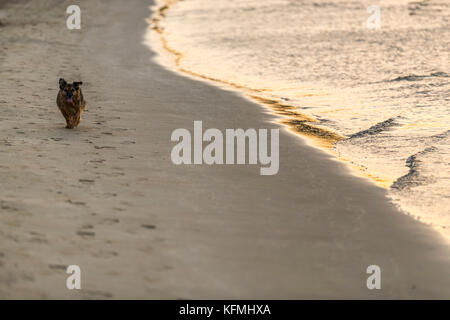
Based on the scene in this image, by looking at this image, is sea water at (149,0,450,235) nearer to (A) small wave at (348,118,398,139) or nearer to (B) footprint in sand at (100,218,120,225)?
(A) small wave at (348,118,398,139)

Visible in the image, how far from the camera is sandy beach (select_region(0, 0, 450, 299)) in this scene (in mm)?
6188

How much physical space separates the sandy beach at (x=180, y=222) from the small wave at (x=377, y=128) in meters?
1.32

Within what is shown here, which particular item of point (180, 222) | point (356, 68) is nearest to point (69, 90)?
point (180, 222)

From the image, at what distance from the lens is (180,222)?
24.6 ft

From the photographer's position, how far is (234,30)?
93.1ft

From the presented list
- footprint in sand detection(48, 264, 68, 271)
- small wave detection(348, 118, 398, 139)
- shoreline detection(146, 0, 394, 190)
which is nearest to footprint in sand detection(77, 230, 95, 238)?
footprint in sand detection(48, 264, 68, 271)

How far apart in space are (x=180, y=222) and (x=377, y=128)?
7.08 metres

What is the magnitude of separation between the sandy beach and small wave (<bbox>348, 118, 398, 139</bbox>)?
4.33 feet

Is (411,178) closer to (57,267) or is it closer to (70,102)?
(70,102)

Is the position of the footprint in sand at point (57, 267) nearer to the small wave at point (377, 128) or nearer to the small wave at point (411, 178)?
the small wave at point (411, 178)

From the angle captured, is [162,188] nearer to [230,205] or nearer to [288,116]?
[230,205]

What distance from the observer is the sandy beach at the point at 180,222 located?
6.19 metres

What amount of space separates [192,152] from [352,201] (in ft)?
9.22
